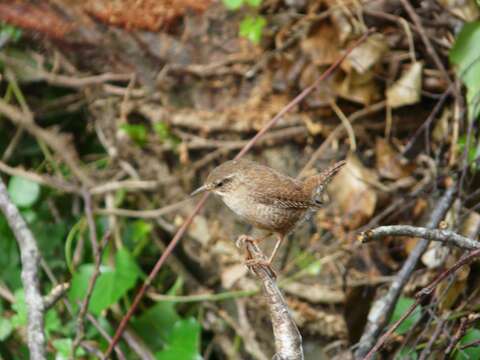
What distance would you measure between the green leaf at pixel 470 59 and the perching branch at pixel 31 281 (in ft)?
5.54

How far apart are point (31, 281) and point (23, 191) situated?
1216 mm

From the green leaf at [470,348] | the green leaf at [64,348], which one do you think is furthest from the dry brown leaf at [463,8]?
the green leaf at [64,348]

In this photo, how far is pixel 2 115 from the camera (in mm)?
3900

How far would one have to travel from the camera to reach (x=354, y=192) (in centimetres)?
296

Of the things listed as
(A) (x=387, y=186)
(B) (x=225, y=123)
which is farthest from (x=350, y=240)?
(B) (x=225, y=123)

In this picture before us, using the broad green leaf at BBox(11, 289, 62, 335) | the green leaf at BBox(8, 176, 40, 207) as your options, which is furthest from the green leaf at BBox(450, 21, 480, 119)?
the green leaf at BBox(8, 176, 40, 207)

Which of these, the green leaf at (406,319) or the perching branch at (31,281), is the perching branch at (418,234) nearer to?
the green leaf at (406,319)

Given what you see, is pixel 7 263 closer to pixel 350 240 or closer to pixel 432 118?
pixel 350 240

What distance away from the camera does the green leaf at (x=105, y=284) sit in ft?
9.71

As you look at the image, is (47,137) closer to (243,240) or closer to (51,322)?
(51,322)

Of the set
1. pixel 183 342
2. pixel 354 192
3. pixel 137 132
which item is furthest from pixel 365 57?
pixel 183 342

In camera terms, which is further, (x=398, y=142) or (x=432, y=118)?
(x=398, y=142)

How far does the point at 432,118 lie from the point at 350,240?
634mm

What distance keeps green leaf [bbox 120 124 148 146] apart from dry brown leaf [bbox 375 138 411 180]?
1.27 metres
